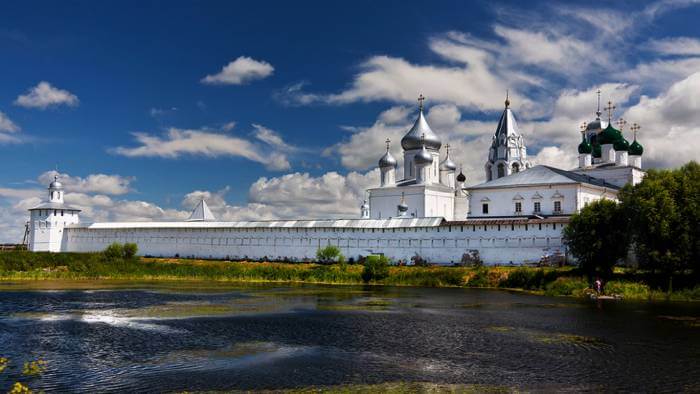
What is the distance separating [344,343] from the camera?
15.4 m

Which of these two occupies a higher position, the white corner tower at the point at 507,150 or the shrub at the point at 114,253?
the white corner tower at the point at 507,150

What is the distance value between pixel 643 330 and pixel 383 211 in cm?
3100

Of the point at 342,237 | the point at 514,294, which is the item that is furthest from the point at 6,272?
the point at 514,294

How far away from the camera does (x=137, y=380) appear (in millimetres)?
11453

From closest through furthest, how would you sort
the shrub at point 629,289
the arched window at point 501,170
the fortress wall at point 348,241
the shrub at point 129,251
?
the shrub at point 629,289
the fortress wall at point 348,241
the shrub at point 129,251
the arched window at point 501,170

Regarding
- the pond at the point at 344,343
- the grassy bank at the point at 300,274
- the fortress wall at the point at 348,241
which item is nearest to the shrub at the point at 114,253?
the grassy bank at the point at 300,274

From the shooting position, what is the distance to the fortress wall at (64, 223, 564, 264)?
3386cm

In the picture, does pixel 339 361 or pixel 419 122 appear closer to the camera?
pixel 339 361

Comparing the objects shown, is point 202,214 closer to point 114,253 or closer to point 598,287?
point 114,253

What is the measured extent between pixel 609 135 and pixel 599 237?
73.2 ft

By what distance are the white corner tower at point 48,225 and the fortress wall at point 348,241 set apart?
187cm

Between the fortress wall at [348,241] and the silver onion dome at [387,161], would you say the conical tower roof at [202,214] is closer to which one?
the fortress wall at [348,241]

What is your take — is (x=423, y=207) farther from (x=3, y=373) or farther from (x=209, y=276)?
(x=3, y=373)

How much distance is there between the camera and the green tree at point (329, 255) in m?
38.3
